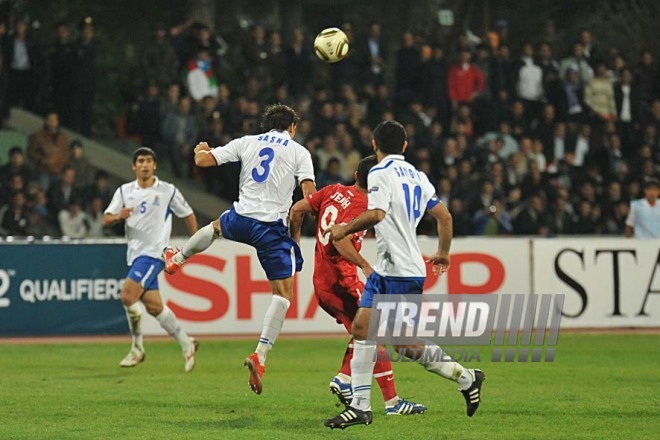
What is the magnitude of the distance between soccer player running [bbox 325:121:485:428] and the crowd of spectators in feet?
37.0

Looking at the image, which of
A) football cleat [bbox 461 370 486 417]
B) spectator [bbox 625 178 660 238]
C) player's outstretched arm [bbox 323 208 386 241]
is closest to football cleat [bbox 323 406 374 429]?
football cleat [bbox 461 370 486 417]

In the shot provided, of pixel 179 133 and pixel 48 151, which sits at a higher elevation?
pixel 179 133

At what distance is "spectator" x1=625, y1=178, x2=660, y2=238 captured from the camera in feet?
60.1

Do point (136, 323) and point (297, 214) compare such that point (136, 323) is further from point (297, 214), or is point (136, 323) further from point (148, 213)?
point (297, 214)

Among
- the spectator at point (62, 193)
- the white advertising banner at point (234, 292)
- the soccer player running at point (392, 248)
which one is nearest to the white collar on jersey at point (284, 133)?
the soccer player running at point (392, 248)

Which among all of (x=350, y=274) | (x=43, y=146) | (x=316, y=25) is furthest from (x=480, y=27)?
(x=350, y=274)

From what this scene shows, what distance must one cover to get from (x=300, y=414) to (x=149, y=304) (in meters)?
4.20

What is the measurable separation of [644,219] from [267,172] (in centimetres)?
969

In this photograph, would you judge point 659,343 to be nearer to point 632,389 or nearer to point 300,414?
point 632,389

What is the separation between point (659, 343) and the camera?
16125 millimetres

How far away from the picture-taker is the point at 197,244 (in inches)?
417

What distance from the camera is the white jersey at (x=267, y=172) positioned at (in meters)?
10.2

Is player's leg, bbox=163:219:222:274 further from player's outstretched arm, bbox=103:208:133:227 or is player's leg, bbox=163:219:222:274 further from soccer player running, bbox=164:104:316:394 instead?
player's outstretched arm, bbox=103:208:133:227

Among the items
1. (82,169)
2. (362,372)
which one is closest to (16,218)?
(82,169)
